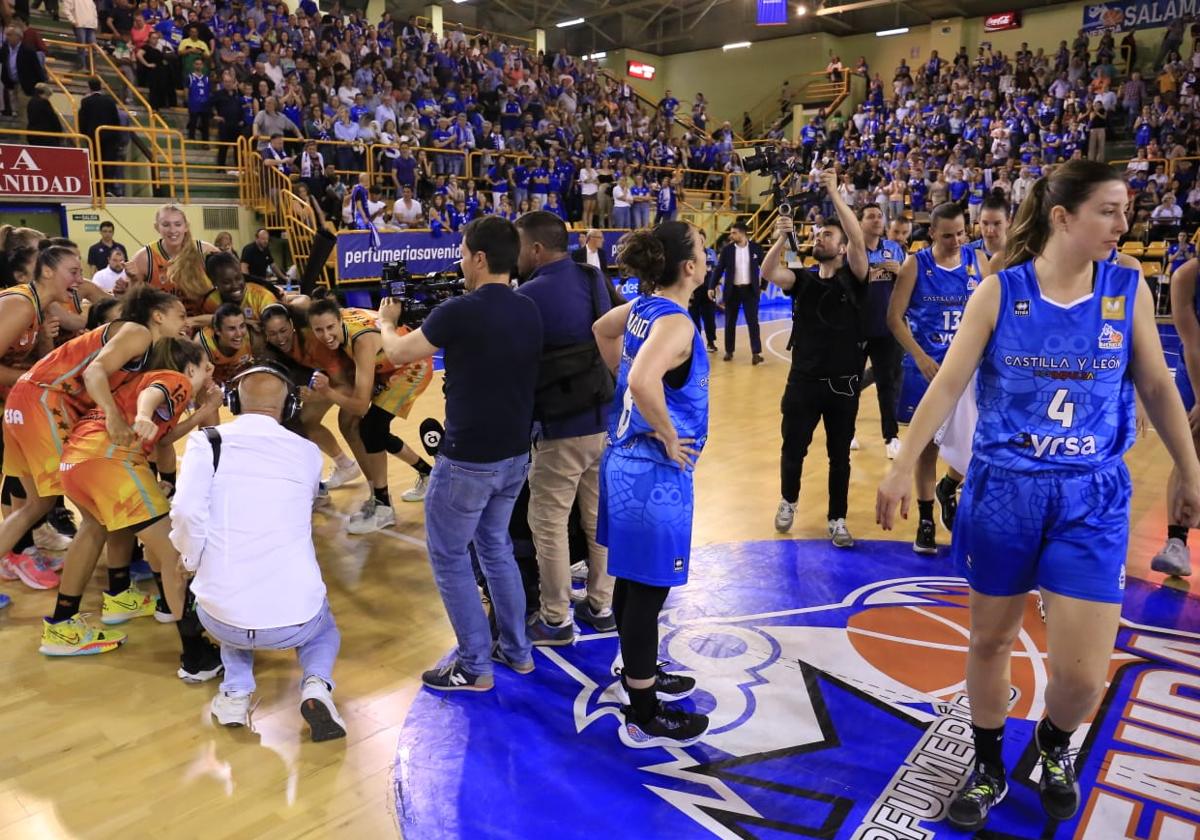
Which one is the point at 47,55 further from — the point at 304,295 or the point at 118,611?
the point at 118,611

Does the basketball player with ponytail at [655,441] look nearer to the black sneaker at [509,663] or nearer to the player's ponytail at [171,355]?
the black sneaker at [509,663]

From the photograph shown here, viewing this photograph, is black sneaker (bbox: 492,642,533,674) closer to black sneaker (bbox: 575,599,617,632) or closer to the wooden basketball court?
the wooden basketball court

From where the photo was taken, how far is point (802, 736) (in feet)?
10.4

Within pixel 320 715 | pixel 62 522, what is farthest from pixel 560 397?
pixel 62 522

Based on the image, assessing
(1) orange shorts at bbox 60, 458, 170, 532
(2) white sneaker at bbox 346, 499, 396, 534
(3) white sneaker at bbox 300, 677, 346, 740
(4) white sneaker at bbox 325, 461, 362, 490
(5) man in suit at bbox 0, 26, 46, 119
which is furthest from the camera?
(5) man in suit at bbox 0, 26, 46, 119

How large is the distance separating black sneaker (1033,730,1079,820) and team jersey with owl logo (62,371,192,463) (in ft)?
11.5

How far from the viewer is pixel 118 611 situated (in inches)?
163

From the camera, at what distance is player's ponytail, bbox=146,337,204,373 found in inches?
157

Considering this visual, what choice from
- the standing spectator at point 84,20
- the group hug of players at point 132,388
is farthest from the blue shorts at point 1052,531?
the standing spectator at point 84,20

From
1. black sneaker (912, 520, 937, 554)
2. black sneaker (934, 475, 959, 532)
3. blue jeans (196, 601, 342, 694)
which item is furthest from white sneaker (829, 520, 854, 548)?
blue jeans (196, 601, 342, 694)

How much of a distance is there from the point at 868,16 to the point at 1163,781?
28.5 metres

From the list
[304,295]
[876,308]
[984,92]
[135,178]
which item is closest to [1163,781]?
[876,308]

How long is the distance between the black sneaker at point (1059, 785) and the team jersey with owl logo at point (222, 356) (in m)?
4.12

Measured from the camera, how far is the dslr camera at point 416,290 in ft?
11.4
